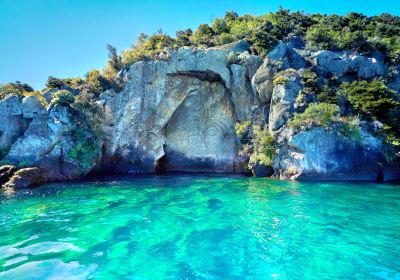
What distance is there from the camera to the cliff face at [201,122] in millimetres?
17016

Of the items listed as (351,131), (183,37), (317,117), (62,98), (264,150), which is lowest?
(264,150)

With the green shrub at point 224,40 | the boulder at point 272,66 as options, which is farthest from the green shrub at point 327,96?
the green shrub at point 224,40

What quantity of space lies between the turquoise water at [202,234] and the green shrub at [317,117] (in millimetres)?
4832

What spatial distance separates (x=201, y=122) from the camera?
2328 cm

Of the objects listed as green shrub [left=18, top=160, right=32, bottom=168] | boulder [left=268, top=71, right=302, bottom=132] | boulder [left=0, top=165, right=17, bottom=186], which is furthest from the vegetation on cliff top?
boulder [left=0, top=165, right=17, bottom=186]

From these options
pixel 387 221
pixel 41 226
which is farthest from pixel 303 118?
pixel 41 226

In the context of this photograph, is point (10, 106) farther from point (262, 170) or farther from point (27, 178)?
point (262, 170)

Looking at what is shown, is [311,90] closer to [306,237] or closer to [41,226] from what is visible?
[306,237]

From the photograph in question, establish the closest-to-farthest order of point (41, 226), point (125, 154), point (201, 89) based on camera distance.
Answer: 1. point (41, 226)
2. point (125, 154)
3. point (201, 89)

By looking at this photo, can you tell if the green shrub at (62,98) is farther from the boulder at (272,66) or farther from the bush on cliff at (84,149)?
the boulder at (272,66)

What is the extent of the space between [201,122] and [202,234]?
51.9ft

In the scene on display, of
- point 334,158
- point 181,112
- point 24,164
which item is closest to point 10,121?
point 24,164

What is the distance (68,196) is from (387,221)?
42.3ft

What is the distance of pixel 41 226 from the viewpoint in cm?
886
